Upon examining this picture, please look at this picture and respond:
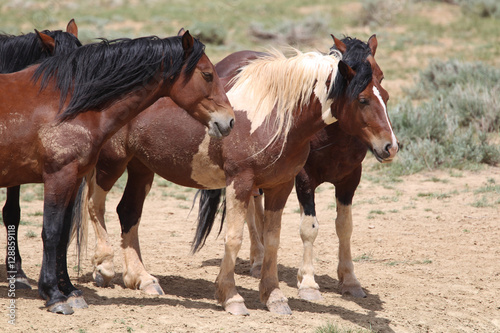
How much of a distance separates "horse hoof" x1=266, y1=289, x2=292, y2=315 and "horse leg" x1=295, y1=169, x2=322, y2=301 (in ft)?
1.70

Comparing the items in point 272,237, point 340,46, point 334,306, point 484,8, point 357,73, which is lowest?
point 334,306

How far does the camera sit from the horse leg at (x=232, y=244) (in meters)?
4.54

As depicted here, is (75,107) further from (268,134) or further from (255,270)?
(255,270)

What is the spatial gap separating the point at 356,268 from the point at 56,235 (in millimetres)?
3204

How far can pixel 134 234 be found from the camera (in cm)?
553

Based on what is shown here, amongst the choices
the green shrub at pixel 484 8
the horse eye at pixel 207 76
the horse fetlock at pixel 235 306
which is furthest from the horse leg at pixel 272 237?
the green shrub at pixel 484 8

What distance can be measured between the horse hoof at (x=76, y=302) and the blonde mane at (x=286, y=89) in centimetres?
174

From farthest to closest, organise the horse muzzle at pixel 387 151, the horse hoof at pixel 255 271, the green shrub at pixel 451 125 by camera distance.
A: the green shrub at pixel 451 125 < the horse hoof at pixel 255 271 < the horse muzzle at pixel 387 151

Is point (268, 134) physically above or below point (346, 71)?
below

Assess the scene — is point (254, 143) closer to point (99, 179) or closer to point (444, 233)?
point (99, 179)

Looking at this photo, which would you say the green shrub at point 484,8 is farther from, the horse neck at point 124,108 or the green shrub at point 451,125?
the horse neck at point 124,108

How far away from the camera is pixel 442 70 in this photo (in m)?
13.7

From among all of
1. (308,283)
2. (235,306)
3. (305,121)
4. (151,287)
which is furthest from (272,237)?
(151,287)

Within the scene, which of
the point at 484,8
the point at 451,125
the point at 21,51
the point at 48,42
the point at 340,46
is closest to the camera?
the point at 340,46
